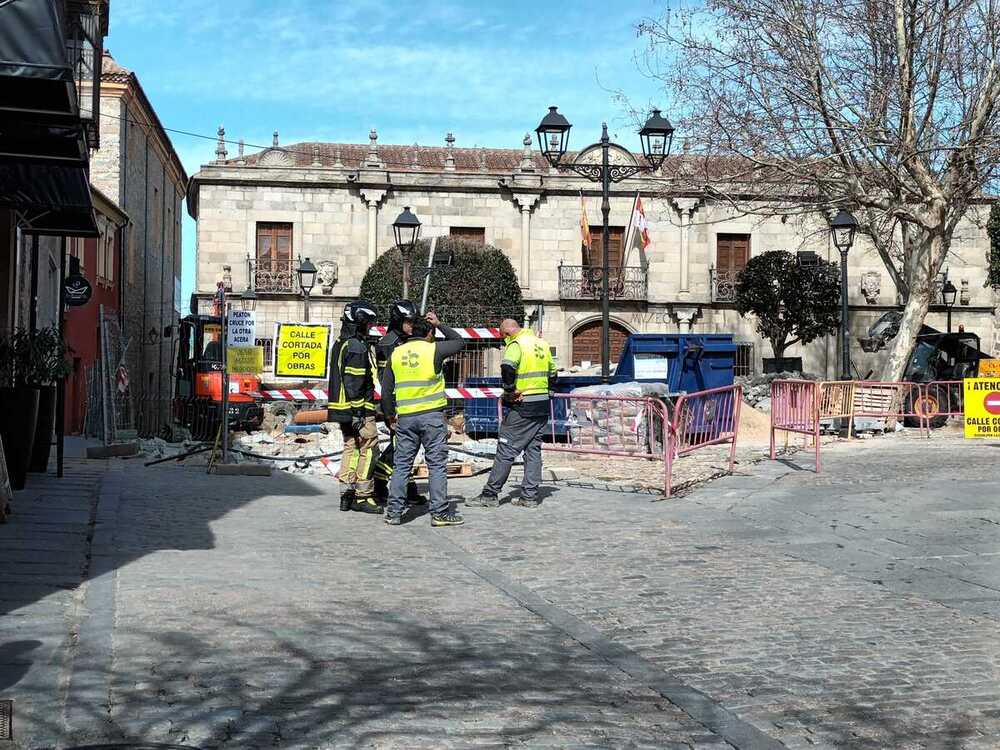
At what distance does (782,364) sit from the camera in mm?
38188

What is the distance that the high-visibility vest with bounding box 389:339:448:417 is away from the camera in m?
9.80

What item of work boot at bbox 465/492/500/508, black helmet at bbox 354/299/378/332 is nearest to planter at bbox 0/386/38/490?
black helmet at bbox 354/299/378/332

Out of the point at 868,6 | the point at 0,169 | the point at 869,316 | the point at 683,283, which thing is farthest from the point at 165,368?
the point at 0,169

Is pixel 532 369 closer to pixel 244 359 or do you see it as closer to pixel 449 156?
pixel 244 359

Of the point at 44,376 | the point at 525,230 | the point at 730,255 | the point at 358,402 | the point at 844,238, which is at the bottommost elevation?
the point at 358,402

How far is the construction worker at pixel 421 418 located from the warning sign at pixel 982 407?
34.7ft

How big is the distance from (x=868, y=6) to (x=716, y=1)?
2.59 metres

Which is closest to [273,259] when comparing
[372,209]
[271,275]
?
[271,275]

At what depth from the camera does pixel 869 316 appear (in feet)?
133

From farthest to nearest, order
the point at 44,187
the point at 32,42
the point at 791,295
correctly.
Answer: the point at 791,295, the point at 44,187, the point at 32,42

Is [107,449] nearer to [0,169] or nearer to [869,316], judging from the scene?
[0,169]

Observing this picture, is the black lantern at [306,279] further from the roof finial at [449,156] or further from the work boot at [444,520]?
the work boot at [444,520]

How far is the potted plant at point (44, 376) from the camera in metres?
12.2

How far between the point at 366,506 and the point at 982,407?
1077cm
